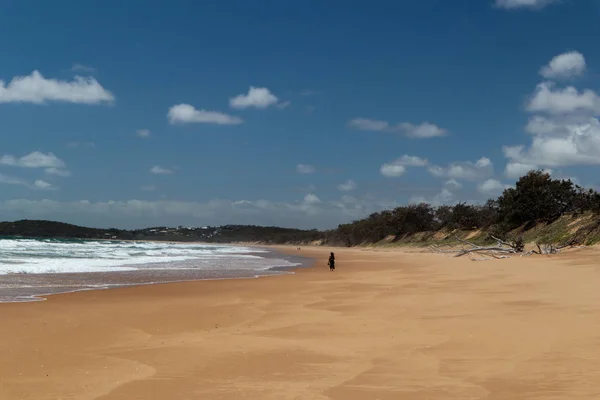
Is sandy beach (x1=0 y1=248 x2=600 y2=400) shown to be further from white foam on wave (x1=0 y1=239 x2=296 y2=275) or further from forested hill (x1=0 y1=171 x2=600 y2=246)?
forested hill (x1=0 y1=171 x2=600 y2=246)

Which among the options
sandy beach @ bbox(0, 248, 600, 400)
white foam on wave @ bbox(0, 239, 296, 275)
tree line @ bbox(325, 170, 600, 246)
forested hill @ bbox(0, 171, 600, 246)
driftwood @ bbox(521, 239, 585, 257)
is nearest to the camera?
sandy beach @ bbox(0, 248, 600, 400)

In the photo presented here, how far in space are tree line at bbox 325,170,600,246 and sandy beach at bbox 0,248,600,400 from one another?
33.8 meters

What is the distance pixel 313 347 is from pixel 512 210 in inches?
1958

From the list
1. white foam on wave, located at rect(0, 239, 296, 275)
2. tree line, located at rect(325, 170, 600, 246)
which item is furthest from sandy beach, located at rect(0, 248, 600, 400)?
tree line, located at rect(325, 170, 600, 246)

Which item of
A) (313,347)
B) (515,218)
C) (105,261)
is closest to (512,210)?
(515,218)

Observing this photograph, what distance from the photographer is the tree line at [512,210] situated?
48688 millimetres

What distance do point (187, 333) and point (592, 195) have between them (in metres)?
43.1

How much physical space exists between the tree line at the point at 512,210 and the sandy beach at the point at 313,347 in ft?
111

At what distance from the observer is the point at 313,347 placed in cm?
786

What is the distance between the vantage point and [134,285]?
19.0 m

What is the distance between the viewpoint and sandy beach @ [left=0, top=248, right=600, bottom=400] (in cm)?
570

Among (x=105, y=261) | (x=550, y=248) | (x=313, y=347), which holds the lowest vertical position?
(x=105, y=261)

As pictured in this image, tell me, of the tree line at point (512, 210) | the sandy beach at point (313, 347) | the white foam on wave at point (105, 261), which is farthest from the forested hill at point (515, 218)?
the sandy beach at point (313, 347)

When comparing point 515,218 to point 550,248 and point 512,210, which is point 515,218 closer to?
point 512,210
